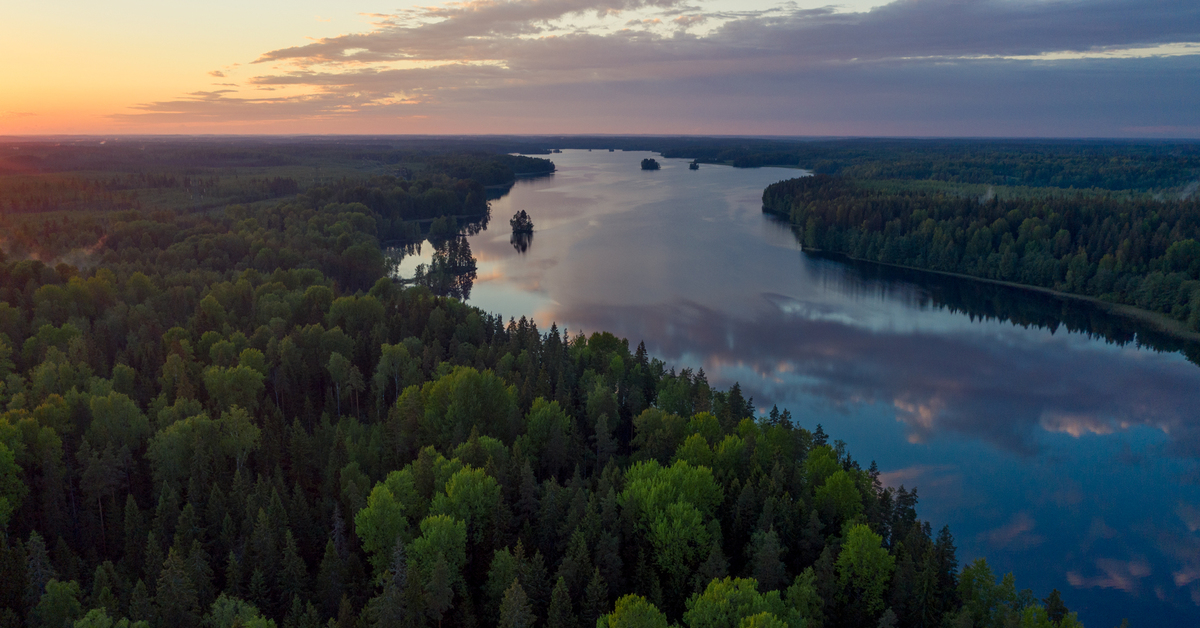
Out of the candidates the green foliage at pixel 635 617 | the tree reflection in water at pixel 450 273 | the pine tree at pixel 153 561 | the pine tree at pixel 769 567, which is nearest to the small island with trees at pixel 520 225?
the tree reflection in water at pixel 450 273

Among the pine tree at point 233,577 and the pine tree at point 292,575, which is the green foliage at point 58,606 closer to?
the pine tree at point 233,577

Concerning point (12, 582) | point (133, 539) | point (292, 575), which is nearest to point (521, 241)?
point (133, 539)

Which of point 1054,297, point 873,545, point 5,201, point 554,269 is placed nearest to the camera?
point 873,545

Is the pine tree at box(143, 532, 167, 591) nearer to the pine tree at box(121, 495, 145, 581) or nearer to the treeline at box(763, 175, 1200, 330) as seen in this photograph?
the pine tree at box(121, 495, 145, 581)

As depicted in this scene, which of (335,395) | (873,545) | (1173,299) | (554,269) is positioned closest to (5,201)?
(554,269)

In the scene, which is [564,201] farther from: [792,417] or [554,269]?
[792,417]

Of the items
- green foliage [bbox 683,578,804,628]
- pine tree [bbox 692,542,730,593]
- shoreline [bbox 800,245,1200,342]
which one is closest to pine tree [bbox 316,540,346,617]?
green foliage [bbox 683,578,804,628]

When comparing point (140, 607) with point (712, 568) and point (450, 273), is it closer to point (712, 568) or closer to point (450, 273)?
point (712, 568)
